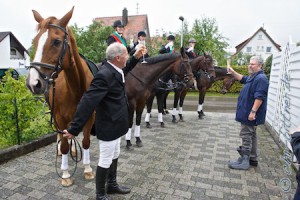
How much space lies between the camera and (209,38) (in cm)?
2542

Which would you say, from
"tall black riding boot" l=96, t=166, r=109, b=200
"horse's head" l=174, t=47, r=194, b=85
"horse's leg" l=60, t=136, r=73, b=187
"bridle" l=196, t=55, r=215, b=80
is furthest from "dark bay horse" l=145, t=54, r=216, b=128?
"tall black riding boot" l=96, t=166, r=109, b=200

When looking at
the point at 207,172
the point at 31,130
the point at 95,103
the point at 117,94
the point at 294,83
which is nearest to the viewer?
the point at 95,103

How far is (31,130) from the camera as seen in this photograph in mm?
4785

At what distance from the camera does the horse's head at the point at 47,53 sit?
88.5 inches

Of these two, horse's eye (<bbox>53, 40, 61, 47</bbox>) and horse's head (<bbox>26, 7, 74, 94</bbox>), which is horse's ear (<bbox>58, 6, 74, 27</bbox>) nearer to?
horse's head (<bbox>26, 7, 74, 94</bbox>)

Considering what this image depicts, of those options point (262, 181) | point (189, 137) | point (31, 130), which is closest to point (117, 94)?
point (262, 181)

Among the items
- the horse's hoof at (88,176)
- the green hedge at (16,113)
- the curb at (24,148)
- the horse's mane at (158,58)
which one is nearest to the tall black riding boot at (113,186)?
the horse's hoof at (88,176)

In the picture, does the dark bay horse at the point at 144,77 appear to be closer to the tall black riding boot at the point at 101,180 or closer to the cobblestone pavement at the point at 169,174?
the cobblestone pavement at the point at 169,174

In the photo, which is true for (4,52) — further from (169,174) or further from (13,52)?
(169,174)

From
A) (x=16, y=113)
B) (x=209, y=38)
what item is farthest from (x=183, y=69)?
(x=209, y=38)

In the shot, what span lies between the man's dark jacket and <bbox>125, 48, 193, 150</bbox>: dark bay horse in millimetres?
2008

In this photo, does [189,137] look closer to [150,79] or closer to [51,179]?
[150,79]

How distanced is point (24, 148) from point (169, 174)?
3.06 m

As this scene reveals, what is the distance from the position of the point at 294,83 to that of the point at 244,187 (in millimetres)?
2576
